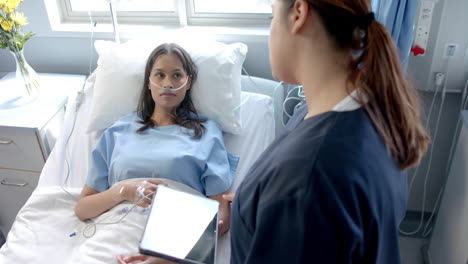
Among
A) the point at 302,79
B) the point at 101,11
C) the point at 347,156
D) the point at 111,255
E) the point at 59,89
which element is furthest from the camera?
the point at 101,11

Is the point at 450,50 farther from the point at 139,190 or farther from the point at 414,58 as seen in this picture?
the point at 139,190

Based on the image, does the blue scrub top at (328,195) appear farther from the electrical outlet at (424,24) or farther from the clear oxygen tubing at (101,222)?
the electrical outlet at (424,24)

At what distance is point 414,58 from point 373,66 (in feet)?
3.55

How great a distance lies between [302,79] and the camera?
2.30 ft

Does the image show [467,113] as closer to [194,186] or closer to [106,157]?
[194,186]

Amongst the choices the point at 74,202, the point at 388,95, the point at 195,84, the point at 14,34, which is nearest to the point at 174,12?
the point at 195,84

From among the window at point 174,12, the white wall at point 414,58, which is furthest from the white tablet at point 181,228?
the window at point 174,12

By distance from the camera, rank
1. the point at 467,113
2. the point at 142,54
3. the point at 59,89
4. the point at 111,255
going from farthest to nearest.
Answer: the point at 59,89 → the point at 142,54 → the point at 467,113 → the point at 111,255

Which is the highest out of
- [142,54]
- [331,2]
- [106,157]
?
[331,2]

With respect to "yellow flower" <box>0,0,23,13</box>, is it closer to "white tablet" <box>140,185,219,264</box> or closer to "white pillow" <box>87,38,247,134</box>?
"white pillow" <box>87,38,247,134</box>

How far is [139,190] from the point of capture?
122 centimetres

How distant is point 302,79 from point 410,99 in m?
0.19

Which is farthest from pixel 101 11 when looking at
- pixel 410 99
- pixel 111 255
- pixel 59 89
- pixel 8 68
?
pixel 410 99

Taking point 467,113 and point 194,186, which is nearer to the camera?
point 194,186
